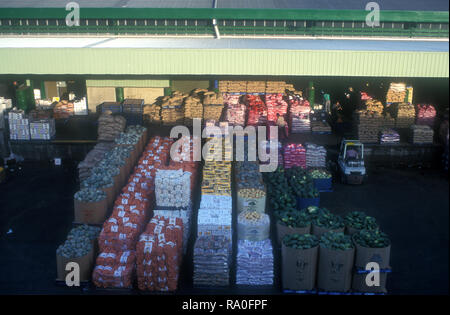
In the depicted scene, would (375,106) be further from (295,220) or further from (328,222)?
(295,220)

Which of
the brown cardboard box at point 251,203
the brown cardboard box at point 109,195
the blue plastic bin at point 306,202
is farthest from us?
the blue plastic bin at point 306,202

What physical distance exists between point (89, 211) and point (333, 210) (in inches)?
286

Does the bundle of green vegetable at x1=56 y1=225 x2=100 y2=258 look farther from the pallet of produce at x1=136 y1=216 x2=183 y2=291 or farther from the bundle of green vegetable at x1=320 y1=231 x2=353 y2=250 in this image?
the bundle of green vegetable at x1=320 y1=231 x2=353 y2=250

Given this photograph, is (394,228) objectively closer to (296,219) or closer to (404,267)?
(404,267)

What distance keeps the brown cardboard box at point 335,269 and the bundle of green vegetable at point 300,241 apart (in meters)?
0.23

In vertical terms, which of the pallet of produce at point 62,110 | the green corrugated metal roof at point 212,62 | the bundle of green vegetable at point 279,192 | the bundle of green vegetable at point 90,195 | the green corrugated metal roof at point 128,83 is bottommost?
the bundle of green vegetable at point 279,192

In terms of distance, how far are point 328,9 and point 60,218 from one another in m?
14.2

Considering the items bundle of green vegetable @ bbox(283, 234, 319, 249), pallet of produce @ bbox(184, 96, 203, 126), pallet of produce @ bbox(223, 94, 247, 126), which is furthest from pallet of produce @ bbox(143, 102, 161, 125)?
bundle of green vegetable @ bbox(283, 234, 319, 249)

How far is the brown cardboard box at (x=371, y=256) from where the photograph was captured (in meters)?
10.3

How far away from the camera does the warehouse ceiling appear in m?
22.3

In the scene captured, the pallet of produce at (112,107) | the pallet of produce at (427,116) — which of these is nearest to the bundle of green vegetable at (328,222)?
the pallet of produce at (427,116)

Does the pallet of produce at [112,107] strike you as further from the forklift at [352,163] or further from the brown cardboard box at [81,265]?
the brown cardboard box at [81,265]

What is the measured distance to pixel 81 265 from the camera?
10859mm
